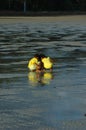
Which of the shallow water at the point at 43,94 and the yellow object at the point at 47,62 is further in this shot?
the yellow object at the point at 47,62

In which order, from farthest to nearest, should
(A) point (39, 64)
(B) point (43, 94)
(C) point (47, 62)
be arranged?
1. (C) point (47, 62)
2. (A) point (39, 64)
3. (B) point (43, 94)

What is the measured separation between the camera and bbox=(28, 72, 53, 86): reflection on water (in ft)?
43.6

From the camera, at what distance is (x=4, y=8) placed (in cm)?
7831

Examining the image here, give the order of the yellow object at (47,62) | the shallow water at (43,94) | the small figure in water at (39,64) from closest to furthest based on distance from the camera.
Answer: the shallow water at (43,94), the small figure in water at (39,64), the yellow object at (47,62)

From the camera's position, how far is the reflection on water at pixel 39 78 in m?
13.3

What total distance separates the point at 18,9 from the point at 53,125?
72709 mm

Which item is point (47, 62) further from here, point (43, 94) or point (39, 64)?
point (43, 94)

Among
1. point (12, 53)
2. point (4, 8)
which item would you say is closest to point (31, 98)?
point (12, 53)

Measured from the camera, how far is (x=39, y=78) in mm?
14141

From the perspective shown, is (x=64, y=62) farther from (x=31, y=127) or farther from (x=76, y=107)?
(x=31, y=127)

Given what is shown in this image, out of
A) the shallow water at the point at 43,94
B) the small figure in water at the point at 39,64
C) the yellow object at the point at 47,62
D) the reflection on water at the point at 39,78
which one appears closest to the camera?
the shallow water at the point at 43,94

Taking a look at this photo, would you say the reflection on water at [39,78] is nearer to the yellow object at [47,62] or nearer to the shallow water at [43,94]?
the shallow water at [43,94]

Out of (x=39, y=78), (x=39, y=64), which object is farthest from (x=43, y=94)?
(x=39, y=64)

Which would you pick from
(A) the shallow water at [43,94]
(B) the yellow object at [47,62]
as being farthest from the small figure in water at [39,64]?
(A) the shallow water at [43,94]
